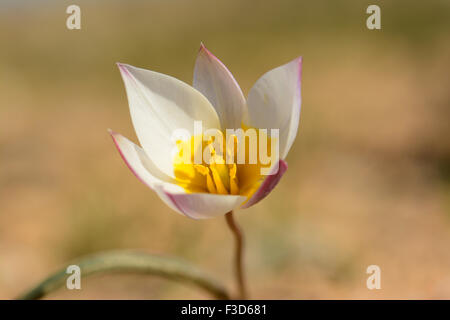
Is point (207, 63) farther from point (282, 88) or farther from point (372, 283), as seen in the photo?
point (372, 283)

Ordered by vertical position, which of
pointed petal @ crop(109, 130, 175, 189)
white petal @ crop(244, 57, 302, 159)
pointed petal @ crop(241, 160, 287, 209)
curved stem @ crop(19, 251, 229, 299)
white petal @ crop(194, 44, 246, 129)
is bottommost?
curved stem @ crop(19, 251, 229, 299)

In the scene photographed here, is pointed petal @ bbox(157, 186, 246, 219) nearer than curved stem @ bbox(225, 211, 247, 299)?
Yes

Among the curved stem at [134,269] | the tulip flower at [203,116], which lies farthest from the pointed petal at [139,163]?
the curved stem at [134,269]

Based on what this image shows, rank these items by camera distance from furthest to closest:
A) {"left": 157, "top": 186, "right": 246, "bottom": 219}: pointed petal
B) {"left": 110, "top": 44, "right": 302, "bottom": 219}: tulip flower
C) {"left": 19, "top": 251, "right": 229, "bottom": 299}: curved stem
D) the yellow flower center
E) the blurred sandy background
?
the blurred sandy background < {"left": 19, "top": 251, "right": 229, "bottom": 299}: curved stem < the yellow flower center < {"left": 110, "top": 44, "right": 302, "bottom": 219}: tulip flower < {"left": 157, "top": 186, "right": 246, "bottom": 219}: pointed petal

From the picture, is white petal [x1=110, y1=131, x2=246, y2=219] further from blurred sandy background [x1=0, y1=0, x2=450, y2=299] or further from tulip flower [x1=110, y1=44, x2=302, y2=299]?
blurred sandy background [x1=0, y1=0, x2=450, y2=299]

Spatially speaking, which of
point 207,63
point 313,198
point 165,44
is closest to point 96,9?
point 165,44

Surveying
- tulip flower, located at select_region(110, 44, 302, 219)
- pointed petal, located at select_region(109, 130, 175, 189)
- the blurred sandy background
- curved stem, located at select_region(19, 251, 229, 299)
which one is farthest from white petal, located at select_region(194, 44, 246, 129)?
the blurred sandy background
